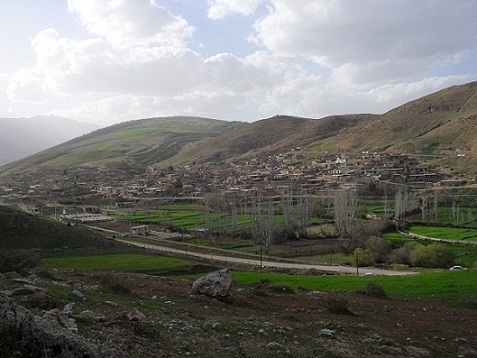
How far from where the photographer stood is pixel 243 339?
498 inches

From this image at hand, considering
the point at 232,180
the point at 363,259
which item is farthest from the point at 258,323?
the point at 232,180

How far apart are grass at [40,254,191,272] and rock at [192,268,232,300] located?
1756cm

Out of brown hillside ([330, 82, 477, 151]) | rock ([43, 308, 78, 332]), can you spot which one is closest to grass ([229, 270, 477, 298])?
rock ([43, 308, 78, 332])

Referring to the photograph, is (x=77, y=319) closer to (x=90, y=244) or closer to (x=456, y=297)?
(x=456, y=297)

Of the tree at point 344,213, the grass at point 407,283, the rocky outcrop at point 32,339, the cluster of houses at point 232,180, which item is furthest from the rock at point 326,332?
the cluster of houses at point 232,180

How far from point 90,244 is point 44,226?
5.26 m

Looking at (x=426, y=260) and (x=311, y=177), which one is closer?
(x=426, y=260)

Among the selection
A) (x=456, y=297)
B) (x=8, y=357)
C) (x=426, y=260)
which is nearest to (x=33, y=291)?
(x=8, y=357)

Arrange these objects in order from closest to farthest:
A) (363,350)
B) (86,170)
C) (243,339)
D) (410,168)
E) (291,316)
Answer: (243,339), (363,350), (291,316), (410,168), (86,170)

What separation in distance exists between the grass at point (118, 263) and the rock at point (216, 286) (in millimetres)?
17563

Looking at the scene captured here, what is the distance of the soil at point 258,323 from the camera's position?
1104 cm

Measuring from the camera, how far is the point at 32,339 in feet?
21.9

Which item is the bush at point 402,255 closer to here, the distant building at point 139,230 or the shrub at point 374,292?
the shrub at point 374,292

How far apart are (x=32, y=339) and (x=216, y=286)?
12287 millimetres
